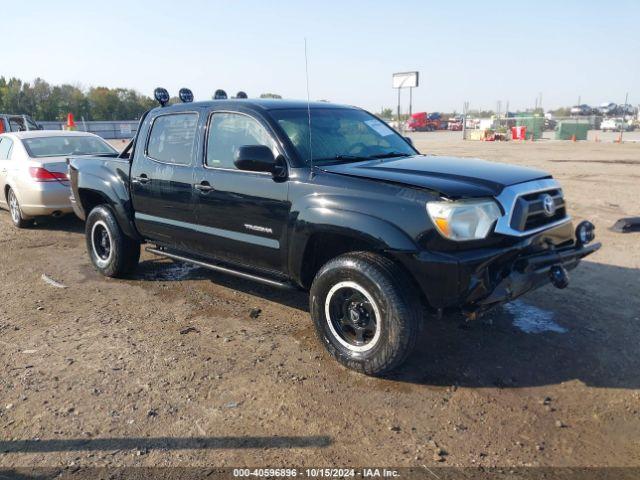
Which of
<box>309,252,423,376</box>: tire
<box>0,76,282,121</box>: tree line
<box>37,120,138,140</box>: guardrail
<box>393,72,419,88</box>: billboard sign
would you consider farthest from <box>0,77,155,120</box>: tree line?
<box>309,252,423,376</box>: tire

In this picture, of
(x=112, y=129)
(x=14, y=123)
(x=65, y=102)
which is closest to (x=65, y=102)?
(x=65, y=102)

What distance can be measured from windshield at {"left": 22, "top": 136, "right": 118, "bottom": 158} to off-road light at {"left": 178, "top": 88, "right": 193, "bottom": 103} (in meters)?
3.45

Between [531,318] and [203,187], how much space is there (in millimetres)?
3049

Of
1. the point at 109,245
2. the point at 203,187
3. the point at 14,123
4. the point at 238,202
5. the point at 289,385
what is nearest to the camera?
the point at 289,385

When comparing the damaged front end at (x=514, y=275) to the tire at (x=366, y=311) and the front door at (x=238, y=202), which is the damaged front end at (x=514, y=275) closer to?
the tire at (x=366, y=311)

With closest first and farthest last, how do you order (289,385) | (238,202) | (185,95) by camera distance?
1. (289,385)
2. (238,202)
3. (185,95)

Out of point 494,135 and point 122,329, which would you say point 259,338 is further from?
point 494,135

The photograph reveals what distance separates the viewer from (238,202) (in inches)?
173

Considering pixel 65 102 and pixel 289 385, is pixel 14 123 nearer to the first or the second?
pixel 289 385

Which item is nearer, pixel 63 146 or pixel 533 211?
pixel 533 211

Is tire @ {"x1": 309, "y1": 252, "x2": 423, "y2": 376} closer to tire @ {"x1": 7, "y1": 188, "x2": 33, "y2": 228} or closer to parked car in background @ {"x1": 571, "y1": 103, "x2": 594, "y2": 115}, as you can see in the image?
tire @ {"x1": 7, "y1": 188, "x2": 33, "y2": 228}

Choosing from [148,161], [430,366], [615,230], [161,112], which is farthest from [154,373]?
[615,230]

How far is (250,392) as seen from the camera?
352cm

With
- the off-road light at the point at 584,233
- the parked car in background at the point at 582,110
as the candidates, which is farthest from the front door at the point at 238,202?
the parked car in background at the point at 582,110
